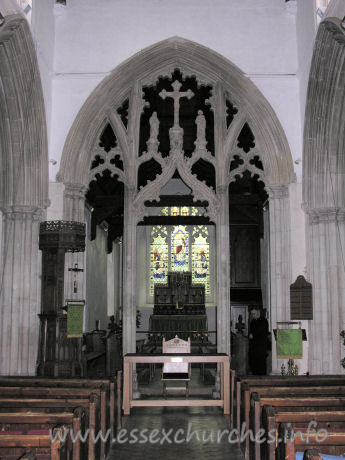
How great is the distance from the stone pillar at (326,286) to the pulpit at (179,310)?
604 cm

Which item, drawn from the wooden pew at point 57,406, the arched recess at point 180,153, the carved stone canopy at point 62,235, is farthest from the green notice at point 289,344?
the wooden pew at point 57,406

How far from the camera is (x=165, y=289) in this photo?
16953 mm

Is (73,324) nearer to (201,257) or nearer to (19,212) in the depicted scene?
(19,212)

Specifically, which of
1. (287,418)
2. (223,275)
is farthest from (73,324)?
(287,418)

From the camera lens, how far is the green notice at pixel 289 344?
744cm

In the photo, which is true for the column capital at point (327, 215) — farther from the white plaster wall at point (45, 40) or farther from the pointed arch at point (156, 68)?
the white plaster wall at point (45, 40)

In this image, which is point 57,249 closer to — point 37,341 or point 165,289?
point 37,341

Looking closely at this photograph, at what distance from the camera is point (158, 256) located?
18109 millimetres

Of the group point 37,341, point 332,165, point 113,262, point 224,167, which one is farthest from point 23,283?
point 113,262

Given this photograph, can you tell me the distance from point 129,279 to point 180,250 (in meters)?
8.37

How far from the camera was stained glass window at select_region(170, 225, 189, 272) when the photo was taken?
18.0 metres

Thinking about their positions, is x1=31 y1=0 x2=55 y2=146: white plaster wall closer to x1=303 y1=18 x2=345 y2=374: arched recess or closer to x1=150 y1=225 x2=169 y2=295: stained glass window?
x1=303 y1=18 x2=345 y2=374: arched recess

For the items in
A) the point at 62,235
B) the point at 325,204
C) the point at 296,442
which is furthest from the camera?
the point at 325,204

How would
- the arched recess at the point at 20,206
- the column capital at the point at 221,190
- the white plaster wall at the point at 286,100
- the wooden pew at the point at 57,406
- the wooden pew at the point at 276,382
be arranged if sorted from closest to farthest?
the wooden pew at the point at 57,406, the wooden pew at the point at 276,382, the arched recess at the point at 20,206, the white plaster wall at the point at 286,100, the column capital at the point at 221,190
